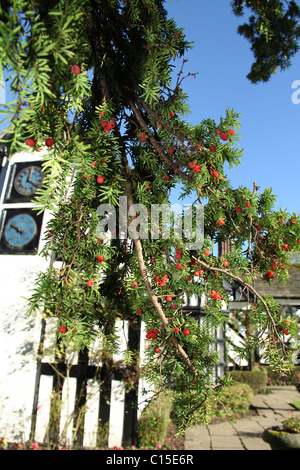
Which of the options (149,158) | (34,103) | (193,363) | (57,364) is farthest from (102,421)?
(34,103)

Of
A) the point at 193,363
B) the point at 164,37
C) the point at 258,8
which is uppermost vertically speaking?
the point at 258,8

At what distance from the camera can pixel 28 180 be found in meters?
5.71

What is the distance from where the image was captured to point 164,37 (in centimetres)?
99

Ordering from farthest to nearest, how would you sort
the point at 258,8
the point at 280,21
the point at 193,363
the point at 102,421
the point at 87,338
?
the point at 102,421, the point at 280,21, the point at 258,8, the point at 193,363, the point at 87,338

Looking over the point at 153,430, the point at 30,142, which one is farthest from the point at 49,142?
the point at 153,430

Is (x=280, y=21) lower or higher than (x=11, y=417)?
higher

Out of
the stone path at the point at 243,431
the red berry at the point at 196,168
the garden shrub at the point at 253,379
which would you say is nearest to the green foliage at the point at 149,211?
the red berry at the point at 196,168

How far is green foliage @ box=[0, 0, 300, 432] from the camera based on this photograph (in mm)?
849

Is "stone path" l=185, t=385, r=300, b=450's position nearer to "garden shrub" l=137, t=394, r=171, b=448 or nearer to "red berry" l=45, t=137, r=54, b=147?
"garden shrub" l=137, t=394, r=171, b=448

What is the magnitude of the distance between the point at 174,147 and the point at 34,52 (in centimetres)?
47

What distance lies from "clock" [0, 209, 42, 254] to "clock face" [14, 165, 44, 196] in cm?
37

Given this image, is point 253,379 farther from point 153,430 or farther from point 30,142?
point 30,142

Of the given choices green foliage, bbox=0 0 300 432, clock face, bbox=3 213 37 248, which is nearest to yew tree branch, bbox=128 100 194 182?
green foliage, bbox=0 0 300 432

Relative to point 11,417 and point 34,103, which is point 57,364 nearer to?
point 11,417
